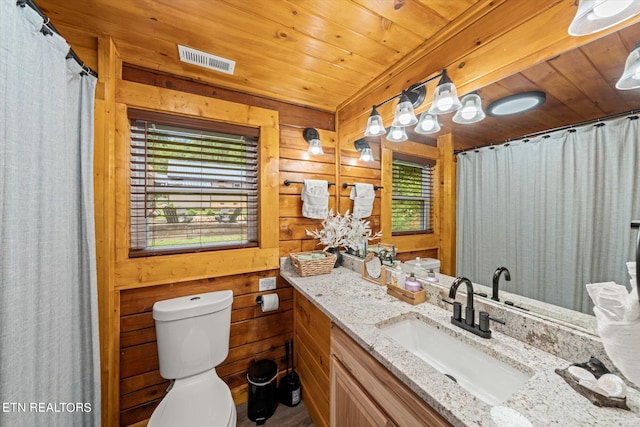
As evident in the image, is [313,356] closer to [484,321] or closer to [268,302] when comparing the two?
[268,302]

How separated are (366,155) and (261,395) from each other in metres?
1.82

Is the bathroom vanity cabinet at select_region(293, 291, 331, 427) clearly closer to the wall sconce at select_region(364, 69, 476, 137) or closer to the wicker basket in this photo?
the wicker basket

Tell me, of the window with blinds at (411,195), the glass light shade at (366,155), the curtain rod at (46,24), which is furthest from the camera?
the glass light shade at (366,155)

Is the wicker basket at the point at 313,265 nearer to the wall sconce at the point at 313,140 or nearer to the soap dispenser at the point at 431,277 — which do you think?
the soap dispenser at the point at 431,277

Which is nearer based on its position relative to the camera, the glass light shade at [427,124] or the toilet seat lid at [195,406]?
the toilet seat lid at [195,406]

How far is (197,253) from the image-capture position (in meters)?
1.53

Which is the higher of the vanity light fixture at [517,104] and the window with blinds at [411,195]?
the vanity light fixture at [517,104]

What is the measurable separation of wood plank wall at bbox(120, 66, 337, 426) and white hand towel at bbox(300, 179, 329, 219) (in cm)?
8

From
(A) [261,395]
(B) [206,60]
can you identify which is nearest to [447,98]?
(B) [206,60]

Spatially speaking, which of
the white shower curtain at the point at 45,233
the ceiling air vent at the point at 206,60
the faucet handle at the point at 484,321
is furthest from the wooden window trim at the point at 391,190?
the white shower curtain at the point at 45,233

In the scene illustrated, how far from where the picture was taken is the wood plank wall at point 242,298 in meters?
1.41

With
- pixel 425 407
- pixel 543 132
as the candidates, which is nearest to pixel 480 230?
pixel 543 132

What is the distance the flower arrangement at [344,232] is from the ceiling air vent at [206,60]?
47.3 inches

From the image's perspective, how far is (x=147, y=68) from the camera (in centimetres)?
144
